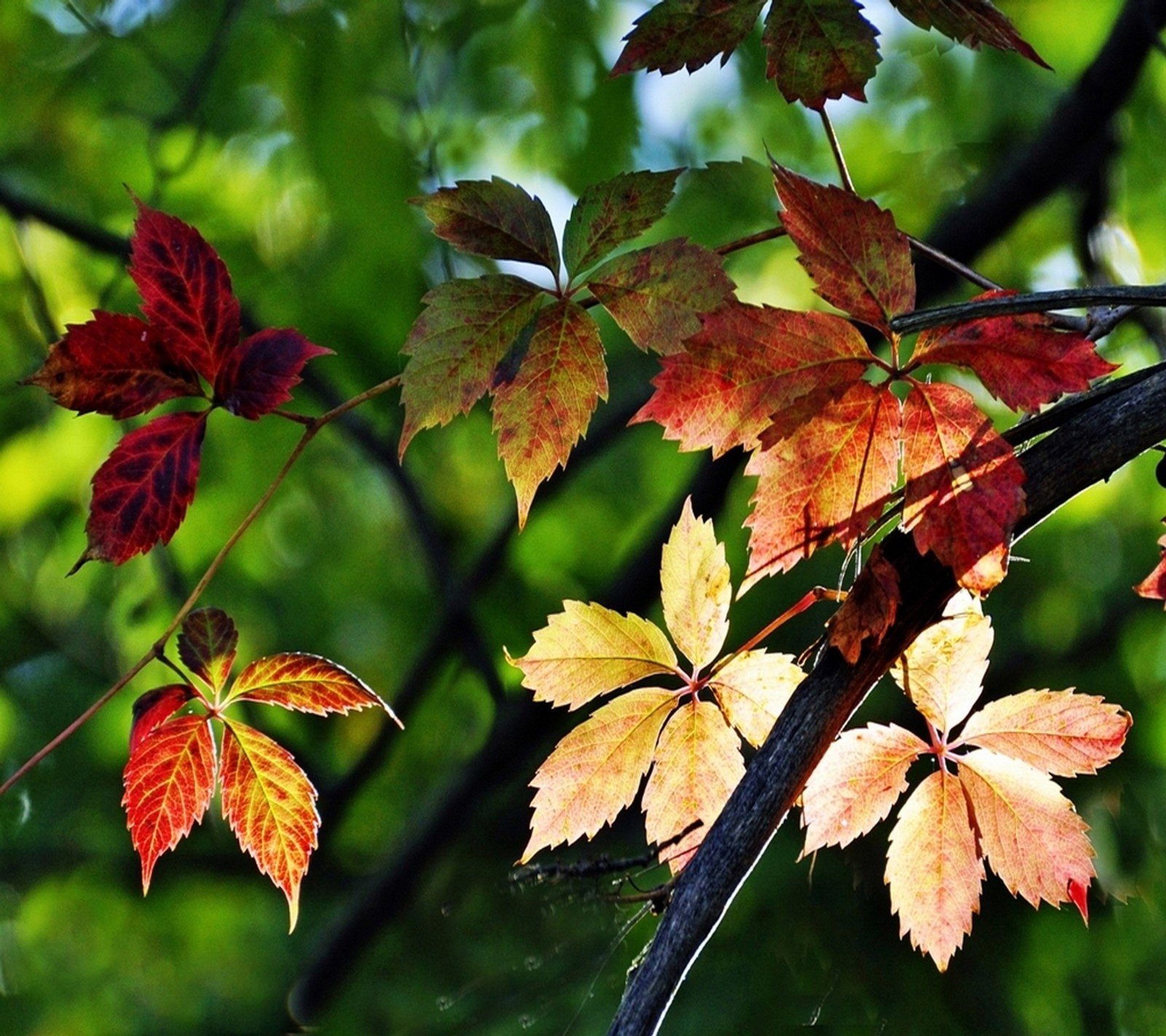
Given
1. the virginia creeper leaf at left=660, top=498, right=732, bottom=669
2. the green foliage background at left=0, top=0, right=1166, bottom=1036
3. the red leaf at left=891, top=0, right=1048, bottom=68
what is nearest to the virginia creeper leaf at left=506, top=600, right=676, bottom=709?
the virginia creeper leaf at left=660, top=498, right=732, bottom=669

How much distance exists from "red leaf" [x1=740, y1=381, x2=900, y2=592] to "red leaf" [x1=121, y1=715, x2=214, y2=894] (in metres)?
0.23

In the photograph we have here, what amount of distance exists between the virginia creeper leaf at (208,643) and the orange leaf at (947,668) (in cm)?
25

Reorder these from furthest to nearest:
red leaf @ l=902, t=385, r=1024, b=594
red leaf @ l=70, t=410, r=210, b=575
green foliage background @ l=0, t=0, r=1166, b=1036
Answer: green foliage background @ l=0, t=0, r=1166, b=1036
red leaf @ l=70, t=410, r=210, b=575
red leaf @ l=902, t=385, r=1024, b=594

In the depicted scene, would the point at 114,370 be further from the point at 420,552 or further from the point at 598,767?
the point at 420,552

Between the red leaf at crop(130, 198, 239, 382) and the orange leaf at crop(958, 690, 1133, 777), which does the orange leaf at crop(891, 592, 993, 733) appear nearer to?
the orange leaf at crop(958, 690, 1133, 777)

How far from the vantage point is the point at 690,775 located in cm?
39

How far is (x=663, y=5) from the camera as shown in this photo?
393 mm

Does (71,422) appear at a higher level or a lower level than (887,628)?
lower

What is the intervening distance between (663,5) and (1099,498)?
76.4 inches

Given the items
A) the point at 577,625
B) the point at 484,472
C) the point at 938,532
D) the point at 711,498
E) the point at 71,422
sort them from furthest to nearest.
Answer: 1. the point at 484,472
2. the point at 71,422
3. the point at 711,498
4. the point at 577,625
5. the point at 938,532

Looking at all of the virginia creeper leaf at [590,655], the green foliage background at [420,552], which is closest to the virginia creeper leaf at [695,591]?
the virginia creeper leaf at [590,655]

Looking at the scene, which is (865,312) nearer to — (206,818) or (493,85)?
(493,85)

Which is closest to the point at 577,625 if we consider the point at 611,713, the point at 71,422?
the point at 611,713

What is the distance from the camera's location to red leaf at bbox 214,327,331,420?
423 millimetres
